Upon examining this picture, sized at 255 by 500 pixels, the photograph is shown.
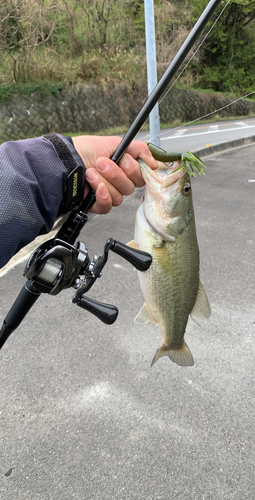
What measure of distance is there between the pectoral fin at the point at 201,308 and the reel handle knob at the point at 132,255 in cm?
51

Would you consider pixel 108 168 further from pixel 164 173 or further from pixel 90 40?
pixel 90 40

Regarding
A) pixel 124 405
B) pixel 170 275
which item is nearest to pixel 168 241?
pixel 170 275

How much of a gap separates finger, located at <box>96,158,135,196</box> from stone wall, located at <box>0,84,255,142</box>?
12.9 meters

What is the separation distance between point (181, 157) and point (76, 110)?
1517 centimetres

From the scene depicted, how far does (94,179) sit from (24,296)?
51 centimetres

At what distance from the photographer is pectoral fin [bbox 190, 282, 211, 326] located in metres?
1.59

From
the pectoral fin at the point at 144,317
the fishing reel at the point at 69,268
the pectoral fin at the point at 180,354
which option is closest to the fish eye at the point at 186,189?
the fishing reel at the point at 69,268

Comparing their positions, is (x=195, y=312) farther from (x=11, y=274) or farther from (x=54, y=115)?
(x=54, y=115)

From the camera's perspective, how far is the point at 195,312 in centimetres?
161

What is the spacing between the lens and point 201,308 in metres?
→ 1.60

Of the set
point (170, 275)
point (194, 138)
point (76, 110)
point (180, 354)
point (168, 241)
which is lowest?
point (194, 138)

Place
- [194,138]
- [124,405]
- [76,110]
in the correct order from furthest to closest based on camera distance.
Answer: [76,110] < [194,138] < [124,405]

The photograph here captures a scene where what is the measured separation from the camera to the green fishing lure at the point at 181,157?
1.18 m

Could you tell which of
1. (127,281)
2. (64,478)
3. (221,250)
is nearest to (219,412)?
(64,478)
